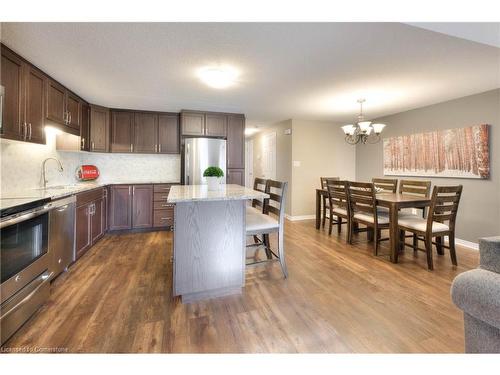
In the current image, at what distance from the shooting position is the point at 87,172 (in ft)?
12.4

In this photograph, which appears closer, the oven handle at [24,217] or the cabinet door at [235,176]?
the oven handle at [24,217]

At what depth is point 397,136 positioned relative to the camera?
4.40m

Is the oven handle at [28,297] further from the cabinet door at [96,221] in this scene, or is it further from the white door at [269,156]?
the white door at [269,156]

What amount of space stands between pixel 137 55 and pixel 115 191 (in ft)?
7.81

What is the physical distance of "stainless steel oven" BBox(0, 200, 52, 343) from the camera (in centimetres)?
140

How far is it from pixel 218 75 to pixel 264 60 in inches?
21.7

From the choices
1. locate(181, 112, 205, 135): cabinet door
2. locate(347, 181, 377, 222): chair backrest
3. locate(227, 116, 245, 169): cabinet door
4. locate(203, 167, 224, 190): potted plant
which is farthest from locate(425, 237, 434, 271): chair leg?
locate(181, 112, 205, 135): cabinet door

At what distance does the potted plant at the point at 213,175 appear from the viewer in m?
2.18

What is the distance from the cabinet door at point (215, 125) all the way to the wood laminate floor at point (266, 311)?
97.3 inches

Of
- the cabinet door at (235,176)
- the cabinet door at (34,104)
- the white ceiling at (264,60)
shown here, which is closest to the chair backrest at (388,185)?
the white ceiling at (264,60)

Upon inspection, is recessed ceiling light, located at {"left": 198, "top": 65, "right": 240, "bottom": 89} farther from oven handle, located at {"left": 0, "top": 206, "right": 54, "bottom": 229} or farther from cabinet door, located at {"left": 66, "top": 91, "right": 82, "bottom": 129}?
oven handle, located at {"left": 0, "top": 206, "right": 54, "bottom": 229}

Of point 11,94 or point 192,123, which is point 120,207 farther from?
point 11,94

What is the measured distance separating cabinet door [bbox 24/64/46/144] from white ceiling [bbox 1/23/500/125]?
134 millimetres

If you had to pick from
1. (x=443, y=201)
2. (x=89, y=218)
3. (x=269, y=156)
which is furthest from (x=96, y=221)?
(x=443, y=201)
